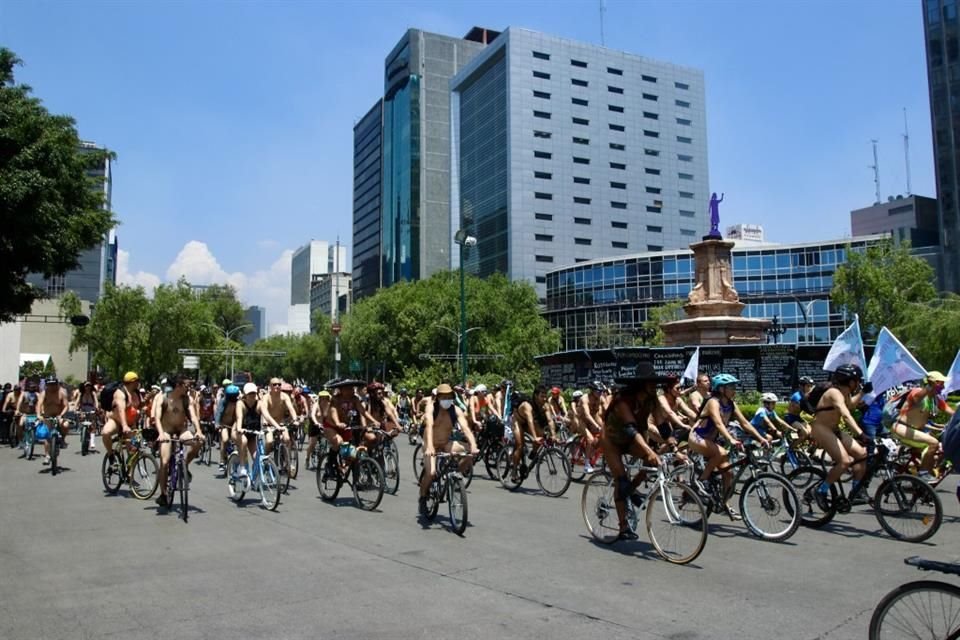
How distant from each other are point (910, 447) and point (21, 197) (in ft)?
76.0

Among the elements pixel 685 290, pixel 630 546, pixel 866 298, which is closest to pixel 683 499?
pixel 630 546

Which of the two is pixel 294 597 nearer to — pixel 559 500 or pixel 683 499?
pixel 683 499

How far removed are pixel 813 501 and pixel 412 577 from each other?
216 inches

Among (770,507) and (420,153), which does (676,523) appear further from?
(420,153)

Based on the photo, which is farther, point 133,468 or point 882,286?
point 882,286

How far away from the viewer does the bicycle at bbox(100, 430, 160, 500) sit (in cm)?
1227

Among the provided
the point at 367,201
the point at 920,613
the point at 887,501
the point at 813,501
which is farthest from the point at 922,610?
the point at 367,201

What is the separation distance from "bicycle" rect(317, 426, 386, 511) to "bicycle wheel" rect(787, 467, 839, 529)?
5.55 metres

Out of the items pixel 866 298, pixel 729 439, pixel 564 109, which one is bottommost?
pixel 729 439

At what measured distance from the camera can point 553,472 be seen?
1304 centimetres

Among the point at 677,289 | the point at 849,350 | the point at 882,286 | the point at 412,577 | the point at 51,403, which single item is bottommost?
the point at 412,577

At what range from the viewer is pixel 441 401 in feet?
33.2

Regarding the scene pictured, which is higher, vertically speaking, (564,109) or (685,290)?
(564,109)

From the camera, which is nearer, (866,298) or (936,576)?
(936,576)
